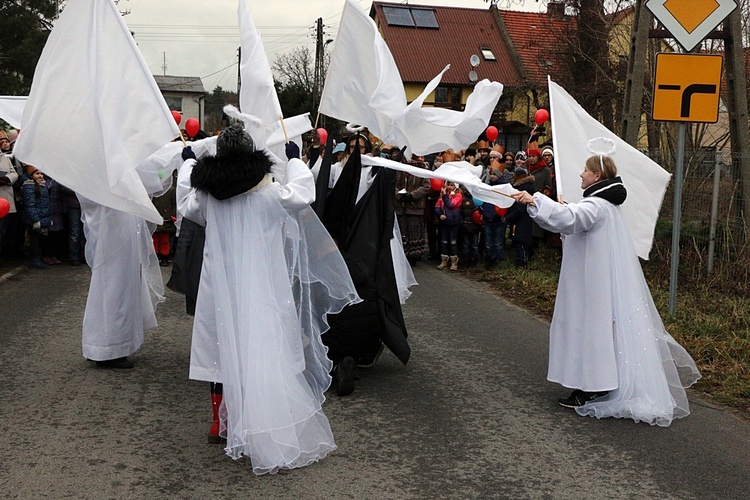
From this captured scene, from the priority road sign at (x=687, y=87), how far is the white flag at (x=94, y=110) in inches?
194

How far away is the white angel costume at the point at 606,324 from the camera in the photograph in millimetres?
6035

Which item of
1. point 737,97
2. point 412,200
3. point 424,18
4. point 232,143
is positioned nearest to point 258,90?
point 232,143

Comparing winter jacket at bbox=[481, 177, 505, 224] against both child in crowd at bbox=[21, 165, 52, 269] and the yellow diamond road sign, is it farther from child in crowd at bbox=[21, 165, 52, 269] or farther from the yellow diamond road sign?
child in crowd at bbox=[21, 165, 52, 269]

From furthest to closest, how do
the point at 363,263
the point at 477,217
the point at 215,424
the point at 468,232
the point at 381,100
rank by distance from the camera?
the point at 468,232 < the point at 477,217 < the point at 363,263 < the point at 381,100 < the point at 215,424

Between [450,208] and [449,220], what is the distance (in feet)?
0.68

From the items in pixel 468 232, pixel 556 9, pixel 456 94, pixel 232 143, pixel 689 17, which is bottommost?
pixel 468 232

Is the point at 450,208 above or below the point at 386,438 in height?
above

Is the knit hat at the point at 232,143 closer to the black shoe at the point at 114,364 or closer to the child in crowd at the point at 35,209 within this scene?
the black shoe at the point at 114,364

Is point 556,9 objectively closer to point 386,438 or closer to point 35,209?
point 35,209

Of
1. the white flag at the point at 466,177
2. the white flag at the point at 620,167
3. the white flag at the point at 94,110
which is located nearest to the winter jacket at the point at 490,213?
the white flag at the point at 620,167

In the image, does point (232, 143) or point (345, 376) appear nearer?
point (232, 143)

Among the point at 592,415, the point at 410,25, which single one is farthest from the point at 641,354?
the point at 410,25

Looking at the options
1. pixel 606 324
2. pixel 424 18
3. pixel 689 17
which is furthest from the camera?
pixel 424 18

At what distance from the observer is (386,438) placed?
561 cm
